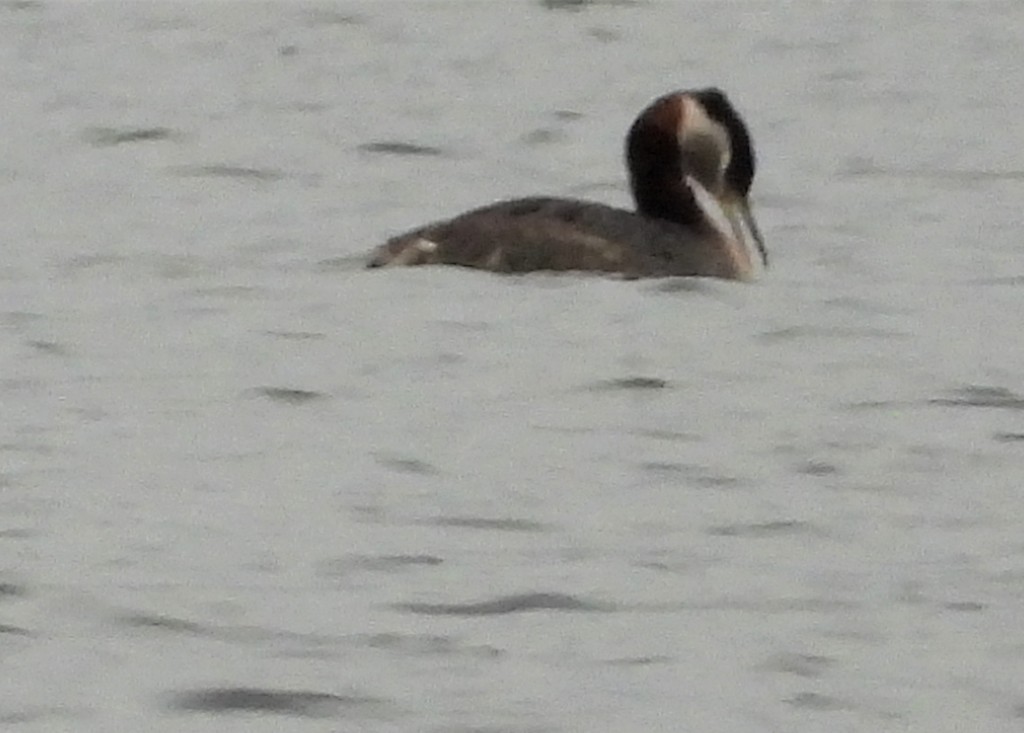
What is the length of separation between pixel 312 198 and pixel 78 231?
1393mm

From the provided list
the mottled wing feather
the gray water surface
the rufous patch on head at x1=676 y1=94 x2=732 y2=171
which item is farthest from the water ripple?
the rufous patch on head at x1=676 y1=94 x2=732 y2=171

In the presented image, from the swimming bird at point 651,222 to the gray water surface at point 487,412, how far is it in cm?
10

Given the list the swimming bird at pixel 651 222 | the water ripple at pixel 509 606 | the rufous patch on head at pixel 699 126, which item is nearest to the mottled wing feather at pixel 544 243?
the swimming bird at pixel 651 222

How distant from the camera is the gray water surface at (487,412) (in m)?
8.77

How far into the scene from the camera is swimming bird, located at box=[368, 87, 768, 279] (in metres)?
13.7

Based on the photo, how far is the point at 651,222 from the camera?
14.2m

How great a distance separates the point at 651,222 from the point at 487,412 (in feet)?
8.83

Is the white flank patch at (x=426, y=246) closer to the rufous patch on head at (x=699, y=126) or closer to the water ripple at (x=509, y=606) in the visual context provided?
the rufous patch on head at (x=699, y=126)

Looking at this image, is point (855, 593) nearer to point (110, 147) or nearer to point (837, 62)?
point (110, 147)

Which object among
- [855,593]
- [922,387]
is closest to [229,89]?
[922,387]

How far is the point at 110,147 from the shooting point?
17.3m

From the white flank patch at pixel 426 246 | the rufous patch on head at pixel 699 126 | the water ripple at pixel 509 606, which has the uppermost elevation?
the water ripple at pixel 509 606

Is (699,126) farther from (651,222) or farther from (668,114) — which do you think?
(651,222)

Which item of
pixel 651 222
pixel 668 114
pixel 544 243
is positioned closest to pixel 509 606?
pixel 544 243
